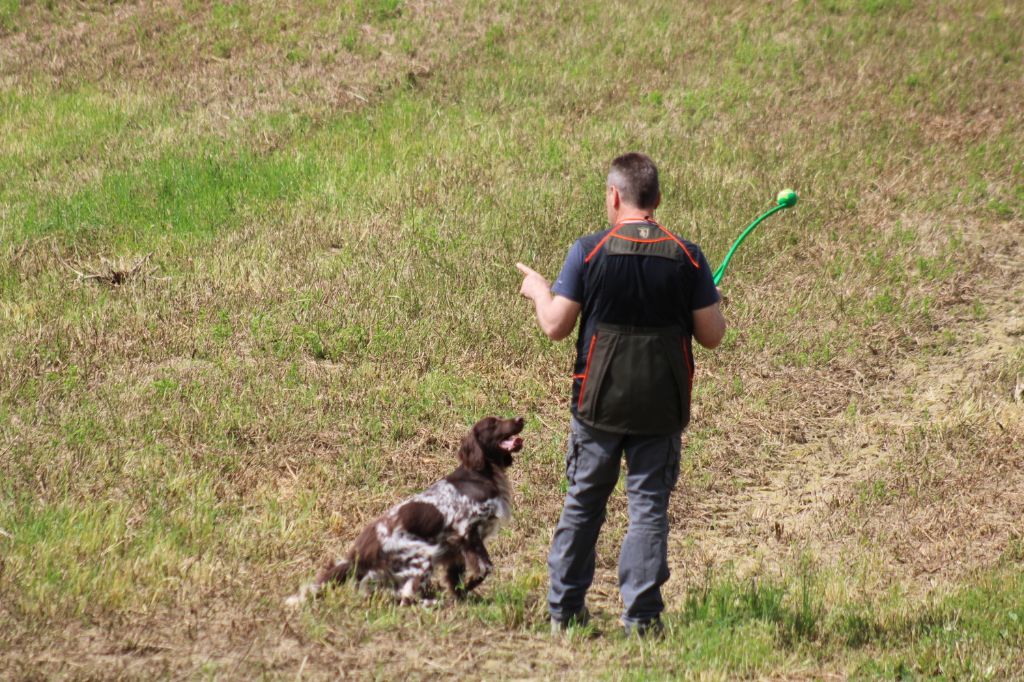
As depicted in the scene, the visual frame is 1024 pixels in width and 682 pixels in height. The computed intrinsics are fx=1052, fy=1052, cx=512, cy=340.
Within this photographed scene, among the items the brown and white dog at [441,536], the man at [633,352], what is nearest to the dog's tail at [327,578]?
the brown and white dog at [441,536]

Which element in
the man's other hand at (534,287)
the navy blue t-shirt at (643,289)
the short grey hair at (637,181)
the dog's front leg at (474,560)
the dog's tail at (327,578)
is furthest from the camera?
the dog's front leg at (474,560)

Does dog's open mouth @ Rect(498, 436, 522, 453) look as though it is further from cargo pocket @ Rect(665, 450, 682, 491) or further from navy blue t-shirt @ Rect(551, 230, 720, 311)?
navy blue t-shirt @ Rect(551, 230, 720, 311)

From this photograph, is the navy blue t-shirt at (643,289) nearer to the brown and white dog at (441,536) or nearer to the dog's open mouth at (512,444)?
the dog's open mouth at (512,444)

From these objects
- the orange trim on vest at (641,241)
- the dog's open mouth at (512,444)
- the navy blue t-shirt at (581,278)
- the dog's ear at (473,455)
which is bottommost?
the dog's ear at (473,455)

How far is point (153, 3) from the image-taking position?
19.0 meters

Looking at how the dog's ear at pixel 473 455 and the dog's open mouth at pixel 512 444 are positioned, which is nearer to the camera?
the dog's open mouth at pixel 512 444

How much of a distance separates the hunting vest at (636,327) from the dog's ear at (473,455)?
961mm

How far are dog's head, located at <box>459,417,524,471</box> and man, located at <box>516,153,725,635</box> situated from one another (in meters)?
0.63

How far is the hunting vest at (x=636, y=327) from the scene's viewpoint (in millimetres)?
4945

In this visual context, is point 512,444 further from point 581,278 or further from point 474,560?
point 581,278

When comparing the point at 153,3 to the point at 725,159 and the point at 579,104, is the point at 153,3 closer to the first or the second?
the point at 579,104

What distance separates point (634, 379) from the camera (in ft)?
16.5

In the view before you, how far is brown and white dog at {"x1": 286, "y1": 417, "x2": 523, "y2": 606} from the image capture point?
575 cm

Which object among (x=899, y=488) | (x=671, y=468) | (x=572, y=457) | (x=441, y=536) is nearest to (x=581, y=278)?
(x=572, y=457)
